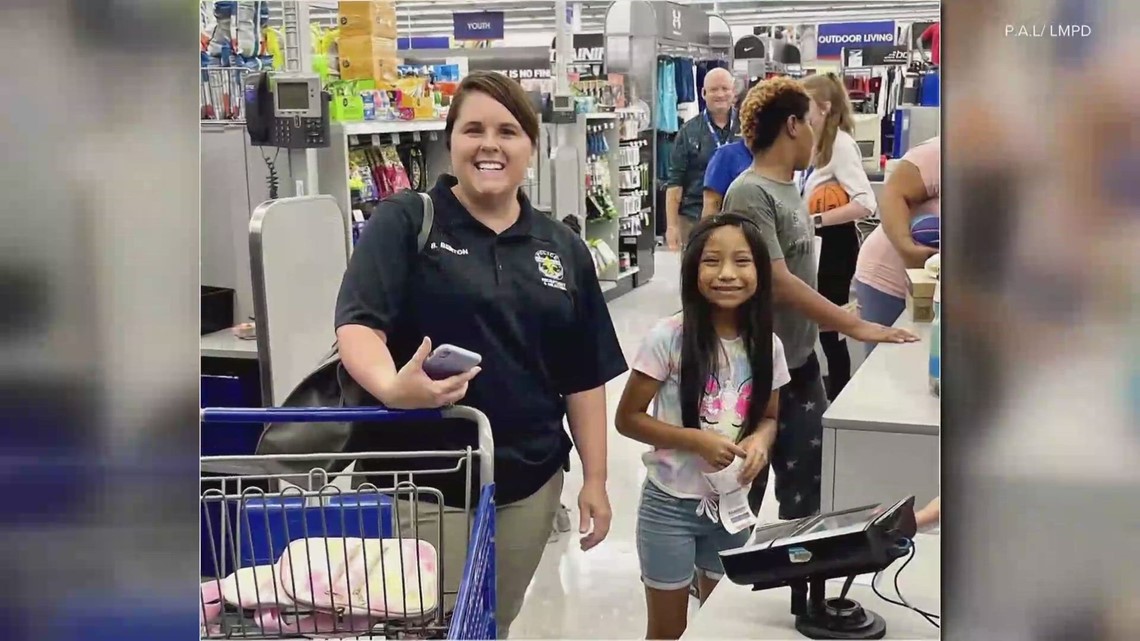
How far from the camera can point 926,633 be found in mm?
1155

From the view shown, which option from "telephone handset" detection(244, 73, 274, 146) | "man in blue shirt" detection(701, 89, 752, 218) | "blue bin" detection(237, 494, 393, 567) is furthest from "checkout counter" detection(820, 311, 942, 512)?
"telephone handset" detection(244, 73, 274, 146)

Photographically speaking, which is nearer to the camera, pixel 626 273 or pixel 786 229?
pixel 786 229

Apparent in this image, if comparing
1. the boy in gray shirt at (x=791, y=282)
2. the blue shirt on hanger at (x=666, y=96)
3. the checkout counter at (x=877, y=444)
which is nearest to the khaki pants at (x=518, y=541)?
the checkout counter at (x=877, y=444)

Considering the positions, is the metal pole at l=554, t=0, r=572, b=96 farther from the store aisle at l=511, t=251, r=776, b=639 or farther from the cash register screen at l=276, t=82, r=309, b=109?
the cash register screen at l=276, t=82, r=309, b=109

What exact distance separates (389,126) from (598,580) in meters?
1.60

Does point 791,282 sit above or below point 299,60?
below

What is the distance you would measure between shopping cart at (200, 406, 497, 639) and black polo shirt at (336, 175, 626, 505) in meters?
0.13

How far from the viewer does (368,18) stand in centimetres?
353

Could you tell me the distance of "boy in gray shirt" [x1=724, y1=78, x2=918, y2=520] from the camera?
2416mm

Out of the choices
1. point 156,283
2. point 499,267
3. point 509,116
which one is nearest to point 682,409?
point 499,267

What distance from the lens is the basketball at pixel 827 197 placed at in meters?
3.51

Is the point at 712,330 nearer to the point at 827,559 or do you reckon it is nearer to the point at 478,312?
the point at 478,312

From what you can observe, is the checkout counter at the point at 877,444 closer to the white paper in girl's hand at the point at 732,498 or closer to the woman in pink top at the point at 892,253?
the white paper in girl's hand at the point at 732,498

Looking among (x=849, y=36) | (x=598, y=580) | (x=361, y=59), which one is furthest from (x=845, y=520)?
(x=849, y=36)
